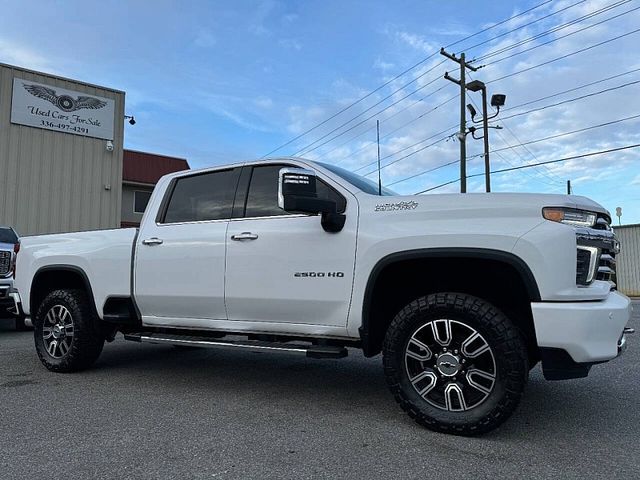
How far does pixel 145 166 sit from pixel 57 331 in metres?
22.7

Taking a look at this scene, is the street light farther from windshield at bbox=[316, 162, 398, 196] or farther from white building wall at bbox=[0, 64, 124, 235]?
windshield at bbox=[316, 162, 398, 196]

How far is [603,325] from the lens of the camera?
127 inches

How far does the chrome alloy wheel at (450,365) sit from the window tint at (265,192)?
4.59 feet

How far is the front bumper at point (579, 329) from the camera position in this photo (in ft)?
10.4

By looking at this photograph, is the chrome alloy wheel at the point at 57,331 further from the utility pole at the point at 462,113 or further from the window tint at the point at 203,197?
the utility pole at the point at 462,113

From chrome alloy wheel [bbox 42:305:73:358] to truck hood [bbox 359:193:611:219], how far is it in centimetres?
355

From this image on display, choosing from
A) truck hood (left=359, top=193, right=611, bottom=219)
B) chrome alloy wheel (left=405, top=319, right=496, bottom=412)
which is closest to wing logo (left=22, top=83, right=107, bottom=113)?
truck hood (left=359, top=193, right=611, bottom=219)

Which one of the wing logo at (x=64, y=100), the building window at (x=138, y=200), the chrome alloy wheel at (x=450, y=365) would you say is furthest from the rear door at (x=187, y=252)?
the building window at (x=138, y=200)

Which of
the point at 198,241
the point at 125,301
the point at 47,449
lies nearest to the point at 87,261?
the point at 125,301

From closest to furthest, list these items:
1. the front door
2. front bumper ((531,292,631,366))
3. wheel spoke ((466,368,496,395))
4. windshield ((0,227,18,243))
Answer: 1. front bumper ((531,292,631,366))
2. wheel spoke ((466,368,496,395))
3. the front door
4. windshield ((0,227,18,243))

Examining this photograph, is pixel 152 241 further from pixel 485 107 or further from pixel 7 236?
pixel 485 107

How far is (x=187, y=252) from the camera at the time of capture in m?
4.73

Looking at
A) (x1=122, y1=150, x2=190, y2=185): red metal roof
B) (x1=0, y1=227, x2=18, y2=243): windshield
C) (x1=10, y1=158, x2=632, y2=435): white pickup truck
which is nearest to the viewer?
(x1=10, y1=158, x2=632, y2=435): white pickup truck

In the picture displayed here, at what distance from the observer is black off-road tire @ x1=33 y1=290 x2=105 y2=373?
212 inches
